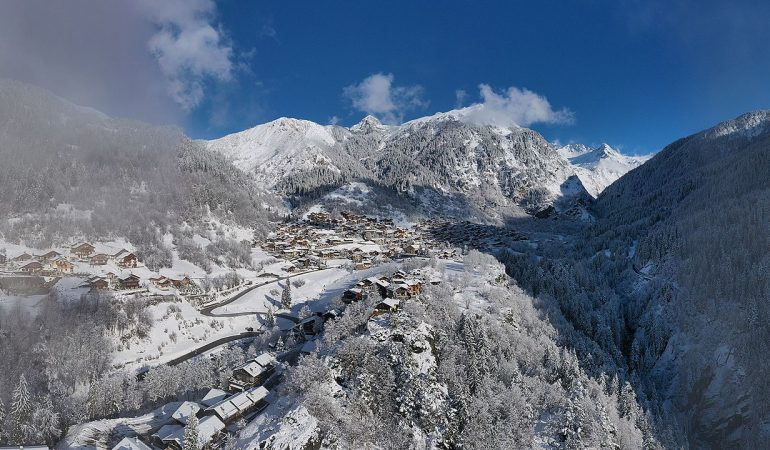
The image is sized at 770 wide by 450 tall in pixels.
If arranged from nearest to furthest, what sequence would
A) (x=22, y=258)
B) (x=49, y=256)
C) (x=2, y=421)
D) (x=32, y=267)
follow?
1. (x=2, y=421)
2. (x=32, y=267)
3. (x=22, y=258)
4. (x=49, y=256)

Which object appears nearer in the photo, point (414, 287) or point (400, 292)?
point (400, 292)

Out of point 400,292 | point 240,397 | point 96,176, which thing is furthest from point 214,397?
point 96,176

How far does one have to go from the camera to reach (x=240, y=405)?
39344 millimetres

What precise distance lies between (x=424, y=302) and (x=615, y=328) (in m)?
48.6

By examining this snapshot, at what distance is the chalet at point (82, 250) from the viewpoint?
3270 inches

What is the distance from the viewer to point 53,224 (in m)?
91.1

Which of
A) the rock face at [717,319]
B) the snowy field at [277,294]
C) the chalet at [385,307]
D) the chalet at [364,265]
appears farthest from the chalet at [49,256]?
the rock face at [717,319]

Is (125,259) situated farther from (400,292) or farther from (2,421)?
(400,292)

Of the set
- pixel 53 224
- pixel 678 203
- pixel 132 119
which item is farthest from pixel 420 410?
pixel 132 119

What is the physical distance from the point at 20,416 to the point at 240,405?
69.0 feet

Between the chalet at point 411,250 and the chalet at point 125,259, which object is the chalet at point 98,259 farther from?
the chalet at point 411,250

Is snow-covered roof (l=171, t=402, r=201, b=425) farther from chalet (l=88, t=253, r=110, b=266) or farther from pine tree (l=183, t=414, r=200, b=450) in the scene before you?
chalet (l=88, t=253, r=110, b=266)

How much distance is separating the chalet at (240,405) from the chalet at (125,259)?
6114 cm

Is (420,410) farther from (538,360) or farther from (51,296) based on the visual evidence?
(51,296)
